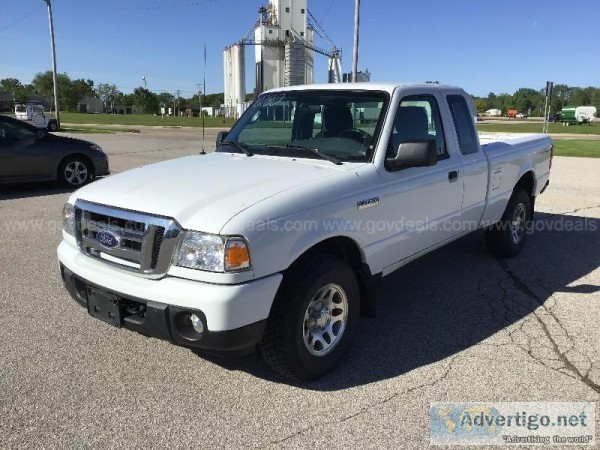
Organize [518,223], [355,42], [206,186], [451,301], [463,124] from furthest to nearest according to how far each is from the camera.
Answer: [355,42]
[518,223]
[463,124]
[451,301]
[206,186]

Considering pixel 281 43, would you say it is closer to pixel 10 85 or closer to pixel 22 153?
pixel 22 153

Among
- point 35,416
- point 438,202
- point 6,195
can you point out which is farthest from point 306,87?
point 6,195

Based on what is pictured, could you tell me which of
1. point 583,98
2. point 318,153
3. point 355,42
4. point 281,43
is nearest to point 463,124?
point 318,153

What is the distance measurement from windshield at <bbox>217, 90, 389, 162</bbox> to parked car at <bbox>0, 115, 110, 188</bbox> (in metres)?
6.70

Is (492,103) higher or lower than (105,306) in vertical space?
higher

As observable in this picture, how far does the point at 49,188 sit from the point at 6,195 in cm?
92

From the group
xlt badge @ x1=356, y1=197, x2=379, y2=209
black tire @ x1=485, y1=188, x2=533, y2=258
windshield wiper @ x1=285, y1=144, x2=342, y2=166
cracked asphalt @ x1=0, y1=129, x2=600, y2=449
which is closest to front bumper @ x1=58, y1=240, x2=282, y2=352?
cracked asphalt @ x1=0, y1=129, x2=600, y2=449

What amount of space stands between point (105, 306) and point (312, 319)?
1.27 meters

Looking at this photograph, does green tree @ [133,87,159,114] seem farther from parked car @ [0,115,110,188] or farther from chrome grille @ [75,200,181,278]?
chrome grille @ [75,200,181,278]

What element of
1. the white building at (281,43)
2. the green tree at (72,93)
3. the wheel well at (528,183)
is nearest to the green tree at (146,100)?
the green tree at (72,93)

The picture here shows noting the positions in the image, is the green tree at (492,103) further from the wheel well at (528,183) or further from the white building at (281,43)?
the wheel well at (528,183)

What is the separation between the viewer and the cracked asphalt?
280 cm

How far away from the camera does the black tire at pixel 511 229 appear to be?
581cm

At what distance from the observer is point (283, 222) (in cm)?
292
